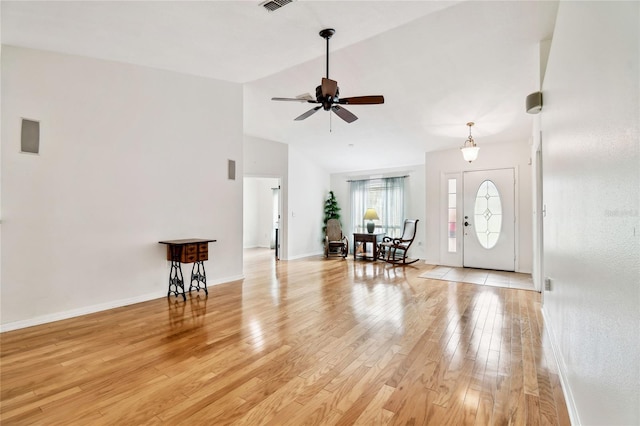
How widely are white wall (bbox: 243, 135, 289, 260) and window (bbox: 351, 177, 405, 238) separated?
209cm

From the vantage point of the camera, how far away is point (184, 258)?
407cm

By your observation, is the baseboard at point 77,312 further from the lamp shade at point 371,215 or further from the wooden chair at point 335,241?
the lamp shade at point 371,215

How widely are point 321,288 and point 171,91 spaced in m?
3.55

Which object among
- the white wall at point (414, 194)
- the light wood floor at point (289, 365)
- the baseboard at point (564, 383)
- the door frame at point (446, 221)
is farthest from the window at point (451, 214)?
the baseboard at point (564, 383)

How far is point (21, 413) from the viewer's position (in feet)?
5.82

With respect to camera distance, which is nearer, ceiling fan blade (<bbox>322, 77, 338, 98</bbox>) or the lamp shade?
ceiling fan blade (<bbox>322, 77, 338, 98</bbox>)

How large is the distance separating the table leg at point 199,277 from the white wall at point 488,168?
4.79 meters

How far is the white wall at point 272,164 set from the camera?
6902 millimetres

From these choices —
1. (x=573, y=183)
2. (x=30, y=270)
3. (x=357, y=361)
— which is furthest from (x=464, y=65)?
(x=30, y=270)

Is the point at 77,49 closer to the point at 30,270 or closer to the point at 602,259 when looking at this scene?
the point at 30,270

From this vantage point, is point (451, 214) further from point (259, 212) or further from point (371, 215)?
point (259, 212)

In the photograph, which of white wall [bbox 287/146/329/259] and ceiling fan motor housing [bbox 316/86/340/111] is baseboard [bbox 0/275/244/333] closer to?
ceiling fan motor housing [bbox 316/86/340/111]

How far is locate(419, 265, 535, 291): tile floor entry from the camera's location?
16.3 ft

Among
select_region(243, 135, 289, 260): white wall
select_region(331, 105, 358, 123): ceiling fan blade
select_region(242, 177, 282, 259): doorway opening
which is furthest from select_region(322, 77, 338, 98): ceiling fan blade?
select_region(242, 177, 282, 259): doorway opening
